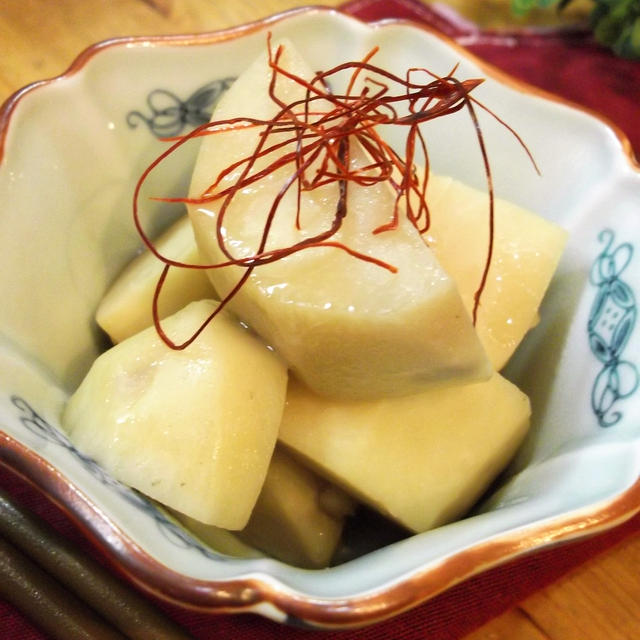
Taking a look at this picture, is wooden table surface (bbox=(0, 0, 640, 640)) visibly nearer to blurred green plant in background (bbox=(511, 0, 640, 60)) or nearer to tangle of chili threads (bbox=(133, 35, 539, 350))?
blurred green plant in background (bbox=(511, 0, 640, 60))


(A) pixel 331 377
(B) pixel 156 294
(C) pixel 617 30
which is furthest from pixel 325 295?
(C) pixel 617 30

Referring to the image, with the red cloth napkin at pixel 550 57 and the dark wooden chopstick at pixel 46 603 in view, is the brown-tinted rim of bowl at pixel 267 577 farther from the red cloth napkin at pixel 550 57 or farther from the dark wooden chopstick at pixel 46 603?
the red cloth napkin at pixel 550 57

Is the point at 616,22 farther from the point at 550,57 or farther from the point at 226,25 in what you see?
the point at 226,25

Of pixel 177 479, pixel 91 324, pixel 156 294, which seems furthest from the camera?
pixel 91 324

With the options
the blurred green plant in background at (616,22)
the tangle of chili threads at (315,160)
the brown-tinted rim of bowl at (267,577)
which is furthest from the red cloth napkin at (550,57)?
the brown-tinted rim of bowl at (267,577)

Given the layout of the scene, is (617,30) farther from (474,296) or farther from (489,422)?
(489,422)

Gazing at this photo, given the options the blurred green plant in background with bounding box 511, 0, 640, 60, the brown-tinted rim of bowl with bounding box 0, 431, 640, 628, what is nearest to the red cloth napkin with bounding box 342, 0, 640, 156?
the blurred green plant in background with bounding box 511, 0, 640, 60
